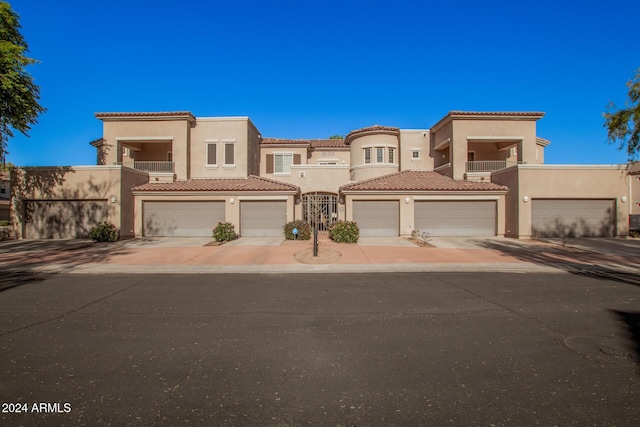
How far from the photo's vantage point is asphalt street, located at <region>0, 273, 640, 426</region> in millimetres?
3113

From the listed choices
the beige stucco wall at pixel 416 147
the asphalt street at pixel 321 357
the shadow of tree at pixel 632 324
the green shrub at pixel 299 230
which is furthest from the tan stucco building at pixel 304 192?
the shadow of tree at pixel 632 324

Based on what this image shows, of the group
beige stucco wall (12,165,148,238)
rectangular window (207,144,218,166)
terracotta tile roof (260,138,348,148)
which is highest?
terracotta tile roof (260,138,348,148)

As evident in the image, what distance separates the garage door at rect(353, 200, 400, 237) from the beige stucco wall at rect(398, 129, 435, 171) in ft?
25.2

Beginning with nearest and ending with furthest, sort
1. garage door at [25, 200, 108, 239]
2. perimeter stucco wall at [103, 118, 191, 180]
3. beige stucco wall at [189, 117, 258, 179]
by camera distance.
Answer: garage door at [25, 200, 108, 239] → perimeter stucco wall at [103, 118, 191, 180] → beige stucco wall at [189, 117, 258, 179]

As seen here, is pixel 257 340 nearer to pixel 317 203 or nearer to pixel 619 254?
pixel 619 254

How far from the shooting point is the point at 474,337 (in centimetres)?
496

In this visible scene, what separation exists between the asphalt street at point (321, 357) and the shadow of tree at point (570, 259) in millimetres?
2997

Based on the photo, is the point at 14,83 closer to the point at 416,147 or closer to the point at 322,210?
the point at 322,210

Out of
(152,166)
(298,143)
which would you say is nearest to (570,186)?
(298,143)

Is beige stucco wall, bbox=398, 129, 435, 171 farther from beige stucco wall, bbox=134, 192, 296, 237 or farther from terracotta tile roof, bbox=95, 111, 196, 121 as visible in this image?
terracotta tile roof, bbox=95, 111, 196, 121

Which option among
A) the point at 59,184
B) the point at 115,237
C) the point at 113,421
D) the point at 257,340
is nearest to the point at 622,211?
the point at 257,340

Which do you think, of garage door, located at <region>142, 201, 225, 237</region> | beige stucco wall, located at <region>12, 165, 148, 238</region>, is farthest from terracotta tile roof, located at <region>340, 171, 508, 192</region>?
beige stucco wall, located at <region>12, 165, 148, 238</region>

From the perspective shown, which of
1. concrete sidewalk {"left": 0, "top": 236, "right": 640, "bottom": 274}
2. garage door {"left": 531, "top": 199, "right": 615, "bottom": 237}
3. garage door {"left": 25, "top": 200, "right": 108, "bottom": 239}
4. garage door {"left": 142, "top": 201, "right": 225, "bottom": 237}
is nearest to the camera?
concrete sidewalk {"left": 0, "top": 236, "right": 640, "bottom": 274}

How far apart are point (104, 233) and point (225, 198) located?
6.80 metres
